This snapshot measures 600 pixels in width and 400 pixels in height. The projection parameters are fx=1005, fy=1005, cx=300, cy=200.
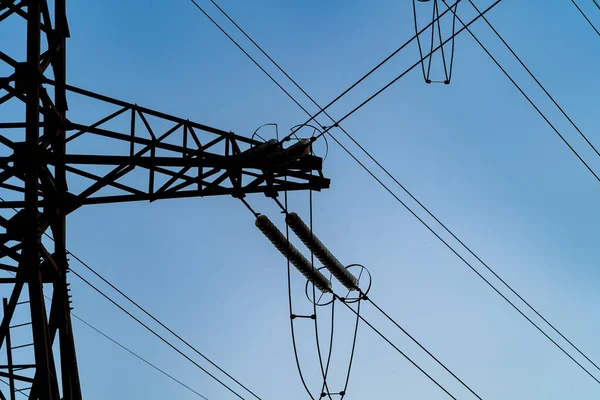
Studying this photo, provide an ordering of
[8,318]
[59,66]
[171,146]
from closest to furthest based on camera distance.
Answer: [8,318], [171,146], [59,66]

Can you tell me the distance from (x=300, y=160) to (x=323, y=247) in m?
1.33

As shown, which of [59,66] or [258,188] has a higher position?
[59,66]

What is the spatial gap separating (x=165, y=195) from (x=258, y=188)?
124cm

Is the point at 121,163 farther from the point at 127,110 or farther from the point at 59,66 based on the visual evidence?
the point at 59,66

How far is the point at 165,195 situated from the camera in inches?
523

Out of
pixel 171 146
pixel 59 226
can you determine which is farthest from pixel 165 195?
pixel 59 226

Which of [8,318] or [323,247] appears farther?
[323,247]

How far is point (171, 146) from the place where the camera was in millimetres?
13258

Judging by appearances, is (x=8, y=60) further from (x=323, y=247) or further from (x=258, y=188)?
(x=323, y=247)

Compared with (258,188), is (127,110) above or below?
above

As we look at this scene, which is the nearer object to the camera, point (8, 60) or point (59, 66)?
point (8, 60)

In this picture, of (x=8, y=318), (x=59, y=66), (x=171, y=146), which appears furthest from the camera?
(x=59, y=66)

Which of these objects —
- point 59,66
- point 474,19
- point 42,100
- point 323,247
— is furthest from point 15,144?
point 474,19

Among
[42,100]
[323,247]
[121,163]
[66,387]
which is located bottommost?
[66,387]
